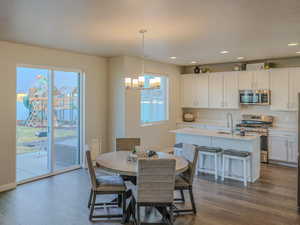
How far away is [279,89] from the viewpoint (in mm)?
6125

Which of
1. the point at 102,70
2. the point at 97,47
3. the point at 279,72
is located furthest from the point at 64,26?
the point at 279,72

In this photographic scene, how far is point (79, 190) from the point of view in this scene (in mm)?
4332

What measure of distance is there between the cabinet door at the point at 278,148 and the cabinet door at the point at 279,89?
75cm

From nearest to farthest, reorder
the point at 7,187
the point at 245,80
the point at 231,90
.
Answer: the point at 7,187
the point at 245,80
the point at 231,90

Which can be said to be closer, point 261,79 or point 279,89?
point 279,89

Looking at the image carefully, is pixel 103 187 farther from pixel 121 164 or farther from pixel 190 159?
pixel 190 159

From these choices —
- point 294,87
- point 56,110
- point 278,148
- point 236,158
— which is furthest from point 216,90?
point 56,110

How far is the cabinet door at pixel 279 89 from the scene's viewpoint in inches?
237

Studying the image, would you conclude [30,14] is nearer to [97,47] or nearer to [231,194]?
[97,47]

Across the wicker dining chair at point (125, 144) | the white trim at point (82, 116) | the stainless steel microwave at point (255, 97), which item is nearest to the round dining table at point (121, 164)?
the wicker dining chair at point (125, 144)

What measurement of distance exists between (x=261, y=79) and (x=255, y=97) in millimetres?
479

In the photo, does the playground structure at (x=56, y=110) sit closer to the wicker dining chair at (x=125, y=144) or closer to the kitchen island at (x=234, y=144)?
the wicker dining chair at (x=125, y=144)

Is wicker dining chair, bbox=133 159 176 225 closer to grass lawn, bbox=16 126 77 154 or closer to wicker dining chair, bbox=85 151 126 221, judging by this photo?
wicker dining chair, bbox=85 151 126 221

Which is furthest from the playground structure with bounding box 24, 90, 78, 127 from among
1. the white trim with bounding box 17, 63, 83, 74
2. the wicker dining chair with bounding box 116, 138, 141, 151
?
the wicker dining chair with bounding box 116, 138, 141, 151
